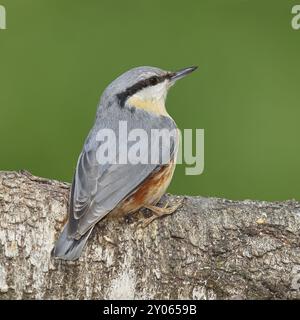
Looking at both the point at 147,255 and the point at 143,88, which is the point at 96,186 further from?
the point at 143,88

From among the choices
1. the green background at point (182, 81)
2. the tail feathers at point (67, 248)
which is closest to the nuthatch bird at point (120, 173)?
the tail feathers at point (67, 248)

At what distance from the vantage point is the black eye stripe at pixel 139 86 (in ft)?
16.8

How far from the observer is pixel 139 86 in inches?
204

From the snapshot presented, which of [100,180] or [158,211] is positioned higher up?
[100,180]

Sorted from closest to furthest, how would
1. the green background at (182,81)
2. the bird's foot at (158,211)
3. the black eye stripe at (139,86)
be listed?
the bird's foot at (158,211)
the black eye stripe at (139,86)
the green background at (182,81)

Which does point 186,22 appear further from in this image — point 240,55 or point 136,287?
point 136,287

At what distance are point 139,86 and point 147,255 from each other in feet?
3.66

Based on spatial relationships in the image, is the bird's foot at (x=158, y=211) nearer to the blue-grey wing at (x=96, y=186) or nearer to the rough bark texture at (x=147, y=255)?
the rough bark texture at (x=147, y=255)

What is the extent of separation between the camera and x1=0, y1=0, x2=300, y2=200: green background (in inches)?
273

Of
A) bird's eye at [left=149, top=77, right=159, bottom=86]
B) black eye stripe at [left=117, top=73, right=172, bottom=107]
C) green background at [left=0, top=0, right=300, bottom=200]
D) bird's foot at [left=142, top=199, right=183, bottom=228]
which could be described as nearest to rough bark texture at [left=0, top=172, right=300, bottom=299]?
bird's foot at [left=142, top=199, right=183, bottom=228]

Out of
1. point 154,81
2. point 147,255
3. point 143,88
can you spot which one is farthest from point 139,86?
point 147,255

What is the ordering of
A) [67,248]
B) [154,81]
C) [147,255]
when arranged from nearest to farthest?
[67,248] → [147,255] → [154,81]

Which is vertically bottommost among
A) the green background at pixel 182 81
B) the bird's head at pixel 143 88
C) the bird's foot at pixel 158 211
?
the bird's foot at pixel 158 211
